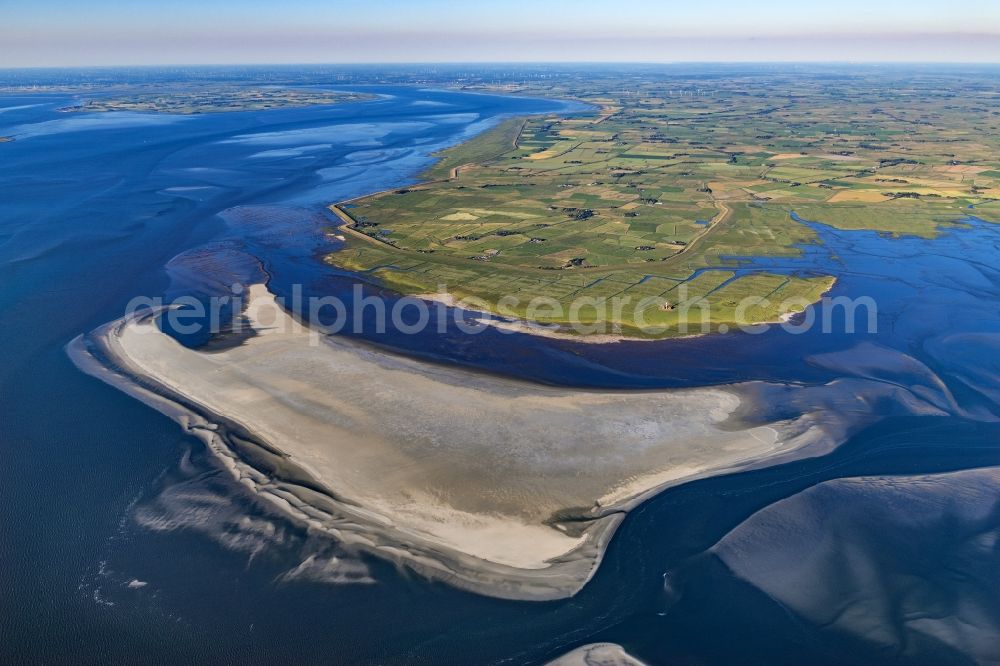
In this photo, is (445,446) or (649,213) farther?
(649,213)

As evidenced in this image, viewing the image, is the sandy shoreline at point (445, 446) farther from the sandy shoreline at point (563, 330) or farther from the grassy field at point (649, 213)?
the grassy field at point (649, 213)

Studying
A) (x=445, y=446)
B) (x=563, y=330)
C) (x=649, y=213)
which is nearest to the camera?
(x=445, y=446)

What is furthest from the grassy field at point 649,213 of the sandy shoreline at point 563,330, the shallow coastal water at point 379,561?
the shallow coastal water at point 379,561

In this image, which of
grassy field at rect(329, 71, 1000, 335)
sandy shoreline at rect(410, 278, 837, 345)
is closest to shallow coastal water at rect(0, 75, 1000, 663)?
sandy shoreline at rect(410, 278, 837, 345)

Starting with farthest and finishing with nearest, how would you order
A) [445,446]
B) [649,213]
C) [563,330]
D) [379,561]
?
[649,213] < [563,330] < [445,446] < [379,561]

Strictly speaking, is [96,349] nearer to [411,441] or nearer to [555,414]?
[411,441]

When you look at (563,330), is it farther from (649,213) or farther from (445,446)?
(649,213)

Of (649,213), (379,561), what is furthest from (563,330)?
(649,213)
